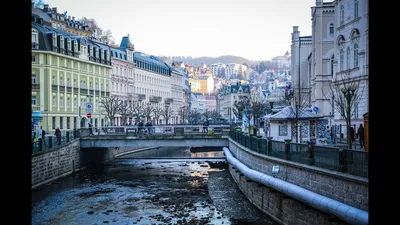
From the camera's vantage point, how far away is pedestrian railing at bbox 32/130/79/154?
117 ft

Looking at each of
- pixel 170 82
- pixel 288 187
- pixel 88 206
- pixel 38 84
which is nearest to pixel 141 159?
pixel 38 84

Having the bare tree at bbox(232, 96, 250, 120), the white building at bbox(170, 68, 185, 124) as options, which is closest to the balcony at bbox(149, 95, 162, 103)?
the white building at bbox(170, 68, 185, 124)

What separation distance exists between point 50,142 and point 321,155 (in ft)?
85.8

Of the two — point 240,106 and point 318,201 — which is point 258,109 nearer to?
point 240,106

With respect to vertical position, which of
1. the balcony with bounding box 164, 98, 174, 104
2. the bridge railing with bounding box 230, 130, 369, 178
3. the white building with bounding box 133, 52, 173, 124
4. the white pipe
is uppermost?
the white building with bounding box 133, 52, 173, 124

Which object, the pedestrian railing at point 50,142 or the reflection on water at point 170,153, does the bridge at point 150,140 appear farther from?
the reflection on water at point 170,153

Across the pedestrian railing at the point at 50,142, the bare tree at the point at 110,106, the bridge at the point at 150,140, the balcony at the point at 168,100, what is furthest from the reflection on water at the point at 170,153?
the balcony at the point at 168,100

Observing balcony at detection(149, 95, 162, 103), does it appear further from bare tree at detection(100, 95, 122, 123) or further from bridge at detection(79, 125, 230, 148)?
bridge at detection(79, 125, 230, 148)

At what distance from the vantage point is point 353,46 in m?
36.8

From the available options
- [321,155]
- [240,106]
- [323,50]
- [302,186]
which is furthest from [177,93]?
[321,155]

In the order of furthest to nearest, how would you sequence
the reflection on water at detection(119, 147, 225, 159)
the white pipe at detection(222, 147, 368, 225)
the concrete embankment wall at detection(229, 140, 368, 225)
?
the reflection on water at detection(119, 147, 225, 159)
the concrete embankment wall at detection(229, 140, 368, 225)
the white pipe at detection(222, 147, 368, 225)

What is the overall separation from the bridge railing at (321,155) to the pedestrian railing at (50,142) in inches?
640

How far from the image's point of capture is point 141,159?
53250mm

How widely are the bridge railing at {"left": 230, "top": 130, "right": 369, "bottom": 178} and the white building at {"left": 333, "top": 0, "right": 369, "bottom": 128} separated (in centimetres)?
1059
